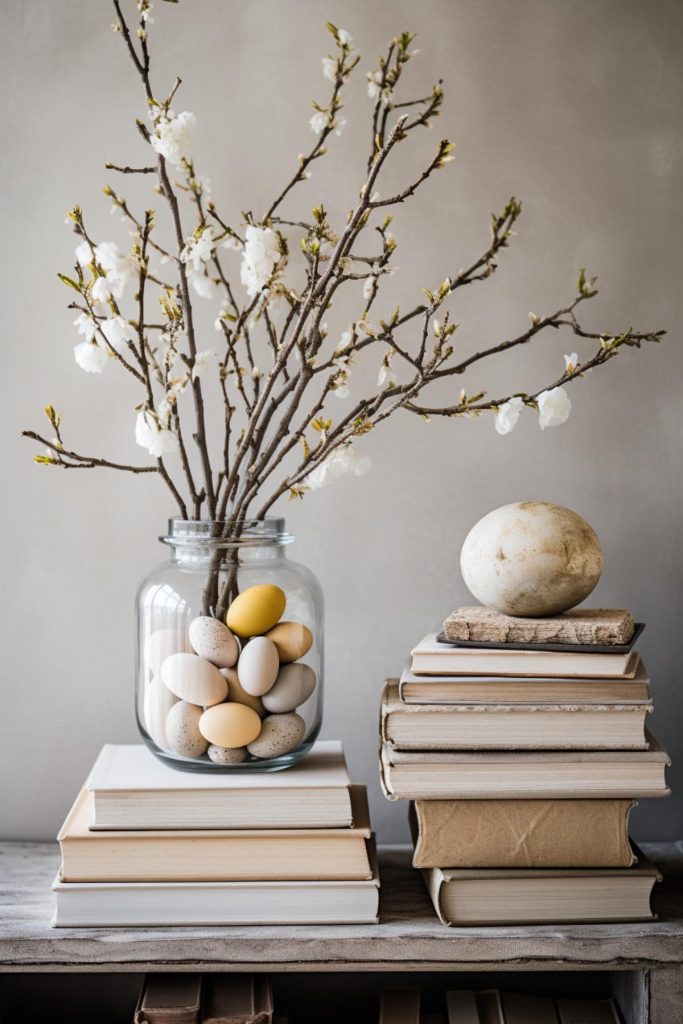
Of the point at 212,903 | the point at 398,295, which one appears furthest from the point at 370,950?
the point at 398,295

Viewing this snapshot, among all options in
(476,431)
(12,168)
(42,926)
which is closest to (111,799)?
(42,926)

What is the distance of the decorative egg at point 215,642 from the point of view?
99 cm

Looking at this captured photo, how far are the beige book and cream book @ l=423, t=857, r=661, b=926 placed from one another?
0.01 m

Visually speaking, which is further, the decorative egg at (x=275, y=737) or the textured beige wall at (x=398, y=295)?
the textured beige wall at (x=398, y=295)

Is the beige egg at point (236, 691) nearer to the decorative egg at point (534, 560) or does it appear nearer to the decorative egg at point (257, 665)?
the decorative egg at point (257, 665)

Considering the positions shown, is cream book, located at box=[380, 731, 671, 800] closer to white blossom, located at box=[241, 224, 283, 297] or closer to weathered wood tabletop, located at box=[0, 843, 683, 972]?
weathered wood tabletop, located at box=[0, 843, 683, 972]

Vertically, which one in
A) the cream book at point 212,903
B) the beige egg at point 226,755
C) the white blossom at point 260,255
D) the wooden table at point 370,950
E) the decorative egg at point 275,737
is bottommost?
the wooden table at point 370,950

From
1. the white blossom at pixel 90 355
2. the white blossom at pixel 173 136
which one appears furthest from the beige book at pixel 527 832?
the white blossom at pixel 173 136

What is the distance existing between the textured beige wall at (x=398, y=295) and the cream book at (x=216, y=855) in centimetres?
31

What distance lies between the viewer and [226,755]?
1.00m

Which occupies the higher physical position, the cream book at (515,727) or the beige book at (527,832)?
the cream book at (515,727)

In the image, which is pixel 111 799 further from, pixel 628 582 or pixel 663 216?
pixel 663 216

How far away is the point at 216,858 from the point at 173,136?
2.46 feet

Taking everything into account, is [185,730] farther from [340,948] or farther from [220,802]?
[340,948]
